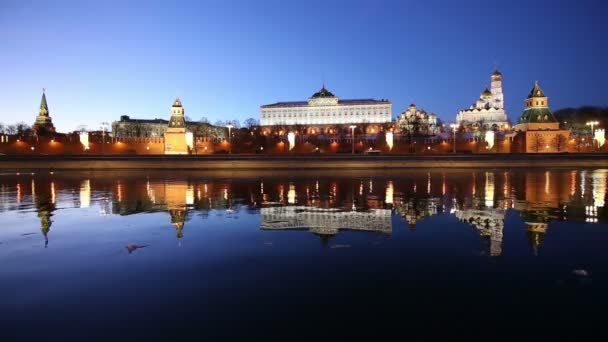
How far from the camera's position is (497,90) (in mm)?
129875

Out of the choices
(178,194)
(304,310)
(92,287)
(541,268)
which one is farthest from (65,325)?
(178,194)

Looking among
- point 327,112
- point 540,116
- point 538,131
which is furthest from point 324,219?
point 327,112

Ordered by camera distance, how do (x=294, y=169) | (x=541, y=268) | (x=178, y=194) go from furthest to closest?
(x=294, y=169)
(x=178, y=194)
(x=541, y=268)

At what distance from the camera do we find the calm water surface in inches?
182

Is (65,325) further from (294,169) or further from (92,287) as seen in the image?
(294,169)

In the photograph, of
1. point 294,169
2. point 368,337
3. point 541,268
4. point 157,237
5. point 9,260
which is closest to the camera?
point 368,337

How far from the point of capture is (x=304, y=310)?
195 inches

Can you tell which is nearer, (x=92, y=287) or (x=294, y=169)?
(x=92, y=287)

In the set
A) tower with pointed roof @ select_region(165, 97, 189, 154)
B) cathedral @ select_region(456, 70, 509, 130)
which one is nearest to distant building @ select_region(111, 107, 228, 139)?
tower with pointed roof @ select_region(165, 97, 189, 154)

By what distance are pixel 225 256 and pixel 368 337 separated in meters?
3.51

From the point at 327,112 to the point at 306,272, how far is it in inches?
4929

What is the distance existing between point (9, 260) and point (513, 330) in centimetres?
721

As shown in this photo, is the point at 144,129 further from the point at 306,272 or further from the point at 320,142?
the point at 306,272

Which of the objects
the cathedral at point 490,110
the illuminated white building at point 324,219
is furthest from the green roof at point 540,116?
the illuminated white building at point 324,219
